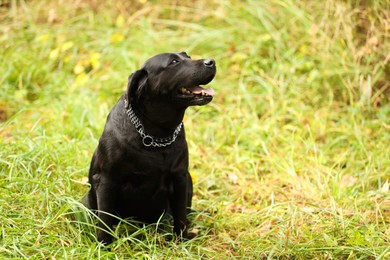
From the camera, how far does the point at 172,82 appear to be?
3225 mm

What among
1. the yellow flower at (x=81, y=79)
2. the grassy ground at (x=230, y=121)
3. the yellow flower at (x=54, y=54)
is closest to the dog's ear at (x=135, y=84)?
the grassy ground at (x=230, y=121)

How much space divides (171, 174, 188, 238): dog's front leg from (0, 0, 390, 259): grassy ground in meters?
0.10

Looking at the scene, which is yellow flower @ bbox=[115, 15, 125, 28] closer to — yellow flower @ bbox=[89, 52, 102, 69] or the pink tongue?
yellow flower @ bbox=[89, 52, 102, 69]

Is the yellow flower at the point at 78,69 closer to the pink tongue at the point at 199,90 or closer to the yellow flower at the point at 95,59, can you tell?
the yellow flower at the point at 95,59

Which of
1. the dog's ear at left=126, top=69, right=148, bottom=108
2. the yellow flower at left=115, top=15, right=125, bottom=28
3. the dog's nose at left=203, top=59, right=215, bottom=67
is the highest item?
the dog's nose at left=203, top=59, right=215, bottom=67

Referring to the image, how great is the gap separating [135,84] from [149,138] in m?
0.32

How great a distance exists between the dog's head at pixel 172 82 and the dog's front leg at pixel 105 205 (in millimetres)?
500

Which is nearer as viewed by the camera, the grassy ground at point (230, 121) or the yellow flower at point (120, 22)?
the grassy ground at point (230, 121)

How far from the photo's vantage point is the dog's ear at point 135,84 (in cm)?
321

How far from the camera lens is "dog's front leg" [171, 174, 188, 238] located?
3.36 m

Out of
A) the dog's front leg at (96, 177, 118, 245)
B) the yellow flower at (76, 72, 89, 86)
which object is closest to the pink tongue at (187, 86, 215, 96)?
the dog's front leg at (96, 177, 118, 245)

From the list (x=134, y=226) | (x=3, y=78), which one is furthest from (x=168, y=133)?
(x=3, y=78)

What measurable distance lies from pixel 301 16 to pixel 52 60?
9.08 ft

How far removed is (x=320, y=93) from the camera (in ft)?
18.7
